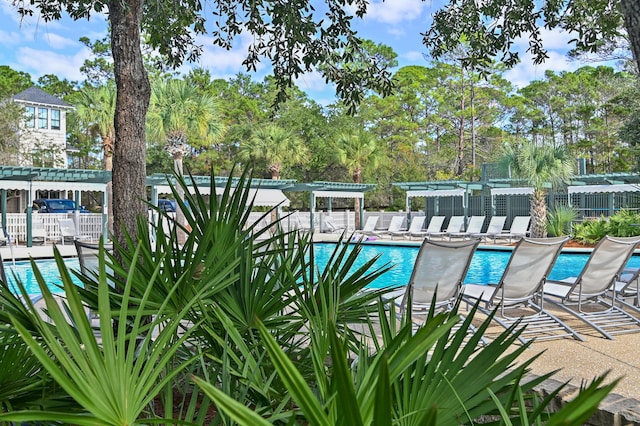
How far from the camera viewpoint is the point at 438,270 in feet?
17.7

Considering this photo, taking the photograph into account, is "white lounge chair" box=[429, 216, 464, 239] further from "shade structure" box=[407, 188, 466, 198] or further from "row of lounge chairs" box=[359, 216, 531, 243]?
"shade structure" box=[407, 188, 466, 198]

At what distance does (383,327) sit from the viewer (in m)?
1.79

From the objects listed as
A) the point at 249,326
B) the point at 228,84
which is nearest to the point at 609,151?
the point at 228,84

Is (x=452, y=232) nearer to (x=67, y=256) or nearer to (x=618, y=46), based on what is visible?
(x=618, y=46)

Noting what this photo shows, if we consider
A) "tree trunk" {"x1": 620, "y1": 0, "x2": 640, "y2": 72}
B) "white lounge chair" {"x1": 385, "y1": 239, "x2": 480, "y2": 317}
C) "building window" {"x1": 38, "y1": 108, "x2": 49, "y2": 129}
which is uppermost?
"building window" {"x1": 38, "y1": 108, "x2": 49, "y2": 129}

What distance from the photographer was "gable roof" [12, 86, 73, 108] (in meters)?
30.0

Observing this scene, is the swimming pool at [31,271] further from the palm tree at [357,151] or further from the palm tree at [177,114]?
the palm tree at [357,151]

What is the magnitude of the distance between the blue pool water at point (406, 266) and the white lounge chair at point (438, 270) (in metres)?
5.45

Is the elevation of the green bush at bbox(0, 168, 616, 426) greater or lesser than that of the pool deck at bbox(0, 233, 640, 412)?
greater

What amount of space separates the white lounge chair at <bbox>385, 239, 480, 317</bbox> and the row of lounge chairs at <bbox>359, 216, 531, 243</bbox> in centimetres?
1537

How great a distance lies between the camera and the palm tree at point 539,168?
1928 cm

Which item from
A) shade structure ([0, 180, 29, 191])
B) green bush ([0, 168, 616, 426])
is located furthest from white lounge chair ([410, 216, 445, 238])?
green bush ([0, 168, 616, 426])

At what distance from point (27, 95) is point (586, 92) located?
3211 cm

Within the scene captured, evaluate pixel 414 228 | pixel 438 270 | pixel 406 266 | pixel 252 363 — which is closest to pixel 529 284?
pixel 438 270
